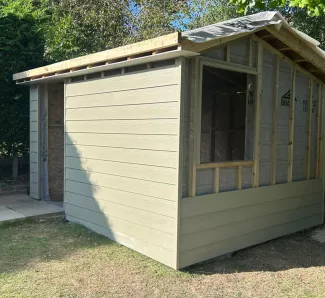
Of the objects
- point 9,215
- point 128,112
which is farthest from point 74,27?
point 128,112

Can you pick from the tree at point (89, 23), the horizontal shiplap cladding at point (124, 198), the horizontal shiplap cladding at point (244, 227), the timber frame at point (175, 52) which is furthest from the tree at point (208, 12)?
the horizontal shiplap cladding at point (124, 198)

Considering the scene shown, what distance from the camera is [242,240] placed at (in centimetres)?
465

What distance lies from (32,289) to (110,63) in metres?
2.71

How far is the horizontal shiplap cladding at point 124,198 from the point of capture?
3979 mm

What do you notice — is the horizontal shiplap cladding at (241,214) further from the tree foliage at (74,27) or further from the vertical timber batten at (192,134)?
the tree foliage at (74,27)

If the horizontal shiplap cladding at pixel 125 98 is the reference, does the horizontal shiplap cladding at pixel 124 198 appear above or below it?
below

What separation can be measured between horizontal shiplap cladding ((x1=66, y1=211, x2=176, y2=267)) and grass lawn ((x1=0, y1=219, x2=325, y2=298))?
0.07 m

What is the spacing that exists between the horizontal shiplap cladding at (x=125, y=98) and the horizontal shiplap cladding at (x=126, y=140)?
0.41 meters

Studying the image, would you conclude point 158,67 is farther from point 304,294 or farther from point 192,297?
point 304,294

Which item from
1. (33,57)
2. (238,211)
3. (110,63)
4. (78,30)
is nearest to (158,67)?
(110,63)

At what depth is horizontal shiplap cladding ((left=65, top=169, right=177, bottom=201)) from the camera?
3.96 meters

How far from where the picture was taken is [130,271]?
3.87 m

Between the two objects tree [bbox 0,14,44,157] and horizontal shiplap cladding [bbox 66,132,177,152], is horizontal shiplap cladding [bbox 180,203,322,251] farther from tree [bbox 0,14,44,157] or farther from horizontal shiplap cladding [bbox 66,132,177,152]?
tree [bbox 0,14,44,157]

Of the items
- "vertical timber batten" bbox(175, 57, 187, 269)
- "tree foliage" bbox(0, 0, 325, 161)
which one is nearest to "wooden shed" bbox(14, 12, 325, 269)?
"vertical timber batten" bbox(175, 57, 187, 269)
